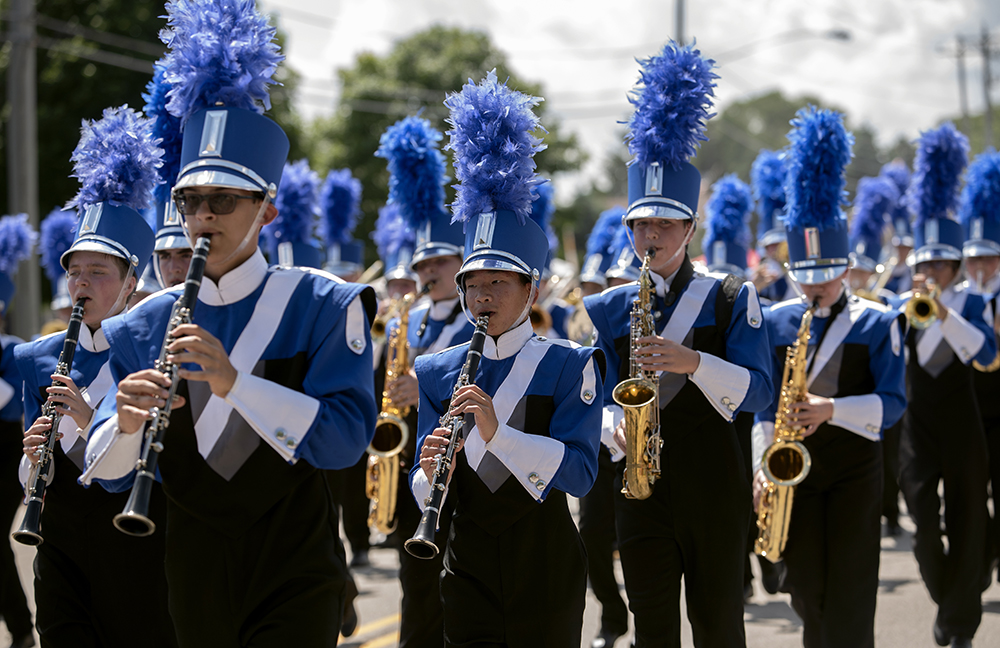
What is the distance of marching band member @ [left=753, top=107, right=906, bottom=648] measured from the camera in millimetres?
5188

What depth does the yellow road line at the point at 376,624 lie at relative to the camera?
688 cm

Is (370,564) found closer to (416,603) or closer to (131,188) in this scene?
(416,603)

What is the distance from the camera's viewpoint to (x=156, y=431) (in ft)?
9.20

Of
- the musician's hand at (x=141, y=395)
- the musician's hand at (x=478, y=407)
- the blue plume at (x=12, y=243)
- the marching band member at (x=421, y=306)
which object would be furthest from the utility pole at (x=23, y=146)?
the musician's hand at (x=141, y=395)

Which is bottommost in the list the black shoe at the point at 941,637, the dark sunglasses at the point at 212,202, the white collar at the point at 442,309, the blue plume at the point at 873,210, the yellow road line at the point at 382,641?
the yellow road line at the point at 382,641

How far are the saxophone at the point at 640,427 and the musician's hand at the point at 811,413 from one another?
1.04 metres

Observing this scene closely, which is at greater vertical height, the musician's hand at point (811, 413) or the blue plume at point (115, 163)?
the blue plume at point (115, 163)

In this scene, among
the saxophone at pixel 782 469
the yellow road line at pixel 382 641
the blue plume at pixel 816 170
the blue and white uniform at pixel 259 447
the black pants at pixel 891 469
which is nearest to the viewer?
the blue and white uniform at pixel 259 447

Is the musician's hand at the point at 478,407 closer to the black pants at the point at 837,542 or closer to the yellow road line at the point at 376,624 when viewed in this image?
the black pants at the point at 837,542

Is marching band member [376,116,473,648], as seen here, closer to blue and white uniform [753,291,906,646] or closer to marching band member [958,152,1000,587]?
blue and white uniform [753,291,906,646]

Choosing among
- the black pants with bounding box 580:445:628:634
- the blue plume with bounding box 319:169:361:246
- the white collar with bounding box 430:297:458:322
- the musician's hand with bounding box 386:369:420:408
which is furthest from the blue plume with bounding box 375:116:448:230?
the blue plume with bounding box 319:169:361:246

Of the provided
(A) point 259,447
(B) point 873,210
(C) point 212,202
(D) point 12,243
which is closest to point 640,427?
(A) point 259,447

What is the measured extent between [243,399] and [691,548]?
2.34 meters

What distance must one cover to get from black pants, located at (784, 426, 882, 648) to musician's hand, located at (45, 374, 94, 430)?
3.50m
